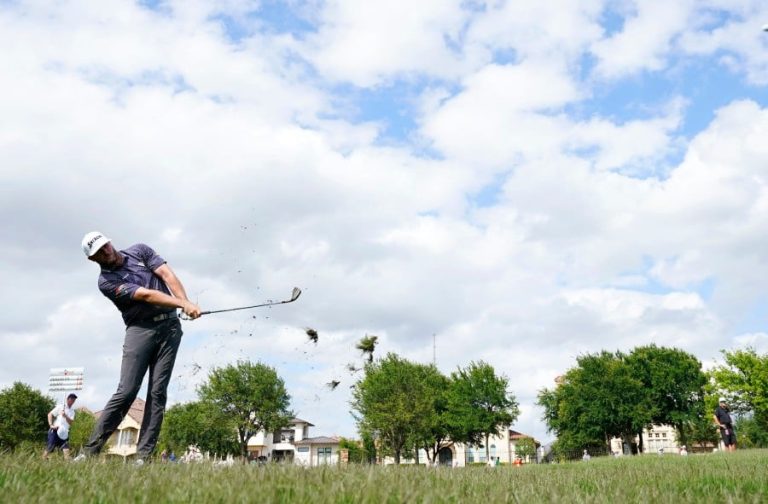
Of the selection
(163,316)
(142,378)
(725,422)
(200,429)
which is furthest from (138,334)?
(200,429)

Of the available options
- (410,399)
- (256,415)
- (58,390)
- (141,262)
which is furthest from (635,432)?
(58,390)

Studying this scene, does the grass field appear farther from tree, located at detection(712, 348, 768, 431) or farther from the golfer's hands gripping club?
tree, located at detection(712, 348, 768, 431)

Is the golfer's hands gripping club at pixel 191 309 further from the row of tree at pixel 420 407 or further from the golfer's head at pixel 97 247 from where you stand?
the row of tree at pixel 420 407

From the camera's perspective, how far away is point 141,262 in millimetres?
7543

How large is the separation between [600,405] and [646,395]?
5030 mm

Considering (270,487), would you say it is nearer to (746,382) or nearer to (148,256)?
(148,256)

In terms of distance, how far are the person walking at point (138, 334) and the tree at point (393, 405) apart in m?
57.3

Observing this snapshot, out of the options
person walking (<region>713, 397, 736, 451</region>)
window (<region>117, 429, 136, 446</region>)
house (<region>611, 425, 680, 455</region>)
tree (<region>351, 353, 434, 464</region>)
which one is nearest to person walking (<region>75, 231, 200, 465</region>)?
person walking (<region>713, 397, 736, 451</region>)

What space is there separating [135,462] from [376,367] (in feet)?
206

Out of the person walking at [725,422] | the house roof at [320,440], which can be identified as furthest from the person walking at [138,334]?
the house roof at [320,440]

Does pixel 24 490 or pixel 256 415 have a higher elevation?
pixel 256 415

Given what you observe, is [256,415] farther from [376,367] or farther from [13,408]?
[13,408]

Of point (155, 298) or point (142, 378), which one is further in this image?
point (142, 378)

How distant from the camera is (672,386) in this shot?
66625 mm
